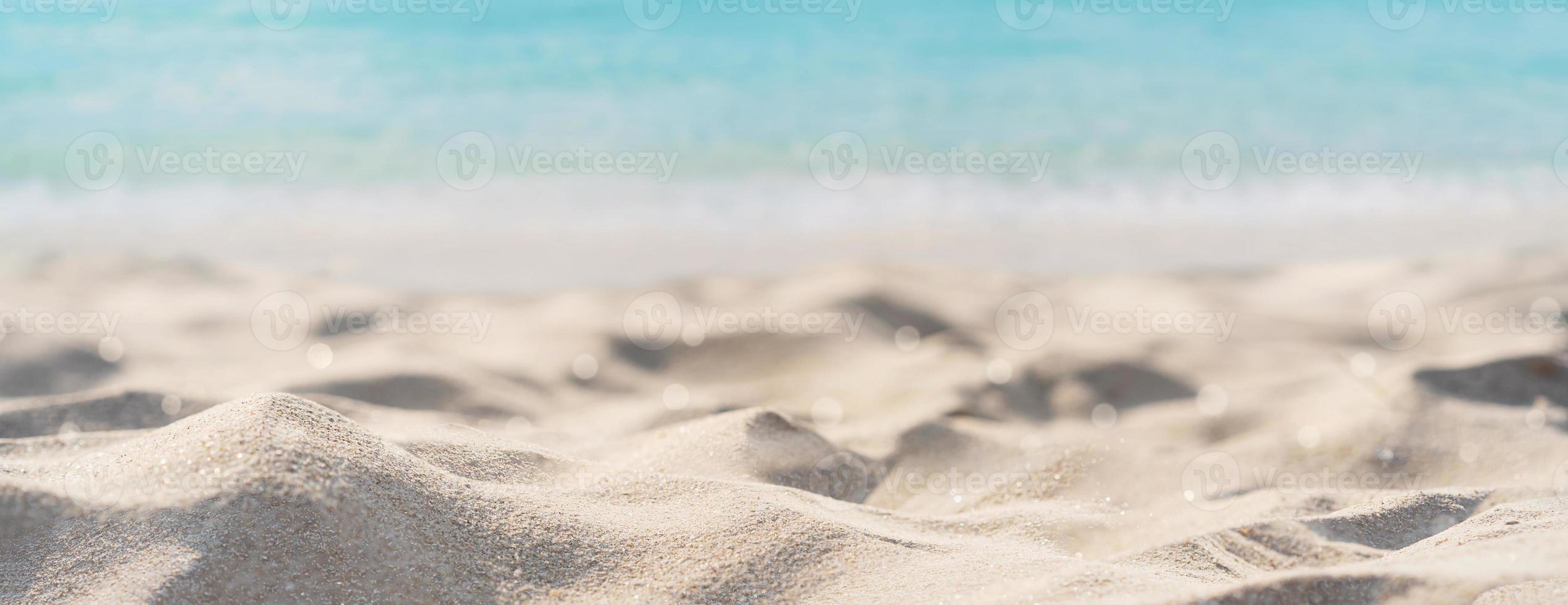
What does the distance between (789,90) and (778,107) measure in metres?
0.33

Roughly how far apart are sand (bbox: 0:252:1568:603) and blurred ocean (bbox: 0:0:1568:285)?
1497mm

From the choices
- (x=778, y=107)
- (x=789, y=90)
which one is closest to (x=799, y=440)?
(x=778, y=107)

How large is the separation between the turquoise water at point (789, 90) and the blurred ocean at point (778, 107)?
2 cm

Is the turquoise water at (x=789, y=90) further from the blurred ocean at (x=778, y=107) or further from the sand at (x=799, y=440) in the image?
the sand at (x=799, y=440)

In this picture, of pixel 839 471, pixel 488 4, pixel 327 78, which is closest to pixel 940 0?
pixel 488 4

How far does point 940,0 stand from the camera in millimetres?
7832

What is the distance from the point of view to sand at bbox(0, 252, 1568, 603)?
110cm

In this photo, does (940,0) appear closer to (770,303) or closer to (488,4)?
(488,4)

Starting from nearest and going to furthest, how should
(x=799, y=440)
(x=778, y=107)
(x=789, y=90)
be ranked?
(x=799, y=440)
(x=778, y=107)
(x=789, y=90)

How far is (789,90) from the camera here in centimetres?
646

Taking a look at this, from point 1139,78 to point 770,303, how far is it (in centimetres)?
460

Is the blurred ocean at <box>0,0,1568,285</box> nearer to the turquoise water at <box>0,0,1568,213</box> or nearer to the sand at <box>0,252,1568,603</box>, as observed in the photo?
the turquoise water at <box>0,0,1568,213</box>

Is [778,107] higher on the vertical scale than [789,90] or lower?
lower

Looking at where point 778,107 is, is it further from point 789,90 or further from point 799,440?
point 799,440
